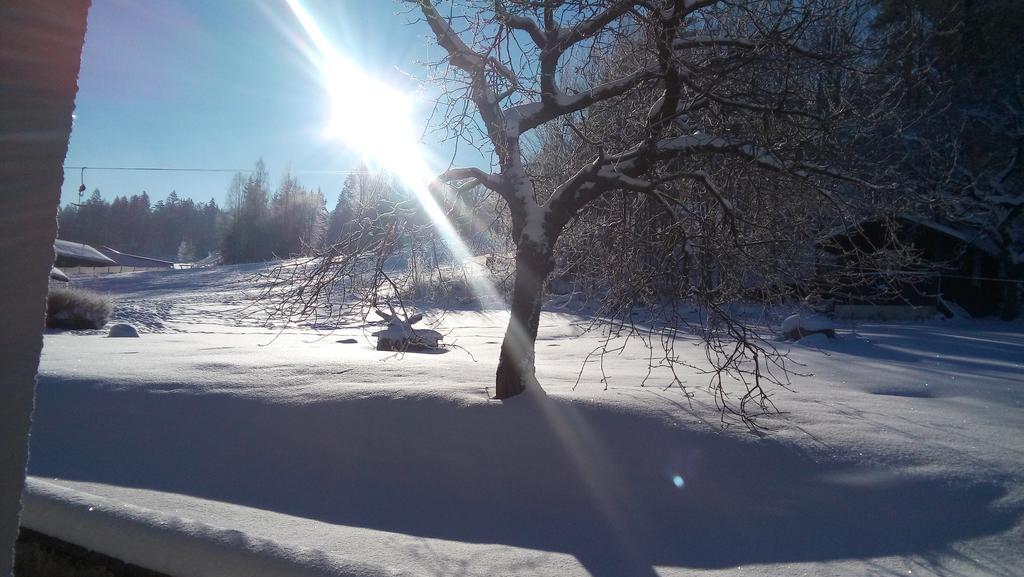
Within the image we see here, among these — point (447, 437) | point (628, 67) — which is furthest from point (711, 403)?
point (628, 67)

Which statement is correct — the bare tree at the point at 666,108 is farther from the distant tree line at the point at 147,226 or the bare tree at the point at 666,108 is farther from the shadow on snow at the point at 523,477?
the distant tree line at the point at 147,226

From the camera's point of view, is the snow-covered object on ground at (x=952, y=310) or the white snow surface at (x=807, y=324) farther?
the snow-covered object on ground at (x=952, y=310)

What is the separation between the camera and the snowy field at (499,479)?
131 inches

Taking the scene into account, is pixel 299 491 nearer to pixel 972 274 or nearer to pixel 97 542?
pixel 97 542

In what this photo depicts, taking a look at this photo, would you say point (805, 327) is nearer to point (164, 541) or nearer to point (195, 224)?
point (164, 541)

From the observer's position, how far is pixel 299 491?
14.2 feet

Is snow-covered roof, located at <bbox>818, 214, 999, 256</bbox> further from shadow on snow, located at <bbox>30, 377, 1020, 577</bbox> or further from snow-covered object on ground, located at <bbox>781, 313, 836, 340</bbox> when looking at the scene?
shadow on snow, located at <bbox>30, 377, 1020, 577</bbox>

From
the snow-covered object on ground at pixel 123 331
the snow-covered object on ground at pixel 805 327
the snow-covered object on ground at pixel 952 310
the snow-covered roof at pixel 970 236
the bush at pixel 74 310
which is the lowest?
the snow-covered object on ground at pixel 123 331

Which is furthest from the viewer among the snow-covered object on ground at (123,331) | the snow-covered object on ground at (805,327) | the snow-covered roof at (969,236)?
the snow-covered roof at (969,236)

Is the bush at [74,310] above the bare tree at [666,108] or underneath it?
underneath

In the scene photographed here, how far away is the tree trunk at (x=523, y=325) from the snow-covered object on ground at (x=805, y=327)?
10107mm

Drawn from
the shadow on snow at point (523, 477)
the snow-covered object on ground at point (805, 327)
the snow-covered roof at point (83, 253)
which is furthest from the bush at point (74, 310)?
the snow-covered roof at point (83, 253)

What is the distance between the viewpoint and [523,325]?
5.48 m

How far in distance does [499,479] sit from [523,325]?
5.07 ft
